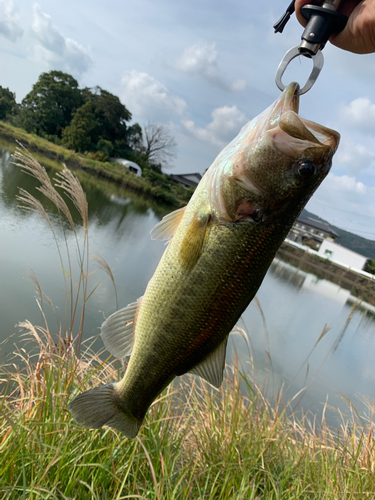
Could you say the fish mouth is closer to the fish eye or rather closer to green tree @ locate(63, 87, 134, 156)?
the fish eye

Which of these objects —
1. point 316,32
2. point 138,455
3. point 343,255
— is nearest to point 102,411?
point 138,455

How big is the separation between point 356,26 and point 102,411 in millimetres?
2045

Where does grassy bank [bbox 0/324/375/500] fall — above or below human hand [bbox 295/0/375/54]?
below

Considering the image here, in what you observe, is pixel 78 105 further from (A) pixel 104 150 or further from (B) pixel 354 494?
(B) pixel 354 494

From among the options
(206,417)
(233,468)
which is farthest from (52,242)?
(233,468)

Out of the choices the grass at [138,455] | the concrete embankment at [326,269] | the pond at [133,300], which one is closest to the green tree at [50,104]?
the pond at [133,300]

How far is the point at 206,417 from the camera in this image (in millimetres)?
3555

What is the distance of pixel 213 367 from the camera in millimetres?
1524

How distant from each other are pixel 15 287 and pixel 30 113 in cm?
4701

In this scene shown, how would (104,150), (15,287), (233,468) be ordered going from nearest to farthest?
(233,468), (15,287), (104,150)

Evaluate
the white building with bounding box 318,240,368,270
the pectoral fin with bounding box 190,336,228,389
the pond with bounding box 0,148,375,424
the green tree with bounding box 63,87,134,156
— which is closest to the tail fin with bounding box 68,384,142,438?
the pectoral fin with bounding box 190,336,228,389

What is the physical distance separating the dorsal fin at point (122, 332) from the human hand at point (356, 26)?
1.55 metres

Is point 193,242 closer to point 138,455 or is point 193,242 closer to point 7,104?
point 138,455

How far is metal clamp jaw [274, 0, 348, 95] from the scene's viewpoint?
4.39 ft
